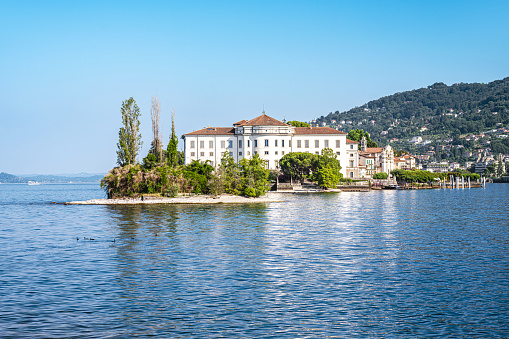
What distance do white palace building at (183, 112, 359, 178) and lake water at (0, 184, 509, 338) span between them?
215ft

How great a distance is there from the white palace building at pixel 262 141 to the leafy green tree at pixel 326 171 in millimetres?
8540

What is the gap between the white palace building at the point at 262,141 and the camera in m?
97.9

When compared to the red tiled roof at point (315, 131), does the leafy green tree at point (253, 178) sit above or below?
below

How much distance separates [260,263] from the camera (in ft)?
68.2

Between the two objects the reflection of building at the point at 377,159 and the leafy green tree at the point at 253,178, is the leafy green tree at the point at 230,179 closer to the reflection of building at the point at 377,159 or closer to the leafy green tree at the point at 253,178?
the leafy green tree at the point at 253,178

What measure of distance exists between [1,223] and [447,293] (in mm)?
36749

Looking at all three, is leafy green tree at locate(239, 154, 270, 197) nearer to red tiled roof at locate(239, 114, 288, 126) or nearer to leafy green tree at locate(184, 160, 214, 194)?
leafy green tree at locate(184, 160, 214, 194)

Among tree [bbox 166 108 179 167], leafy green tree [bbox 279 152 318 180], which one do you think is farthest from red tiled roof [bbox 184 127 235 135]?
tree [bbox 166 108 179 167]

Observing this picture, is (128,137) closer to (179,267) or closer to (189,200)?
(189,200)

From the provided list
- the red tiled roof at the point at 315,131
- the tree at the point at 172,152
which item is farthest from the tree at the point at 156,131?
the red tiled roof at the point at 315,131

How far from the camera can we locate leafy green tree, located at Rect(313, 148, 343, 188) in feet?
292

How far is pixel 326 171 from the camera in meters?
88.8

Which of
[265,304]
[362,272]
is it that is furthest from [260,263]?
[265,304]

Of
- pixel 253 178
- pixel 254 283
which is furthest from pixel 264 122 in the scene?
pixel 254 283
